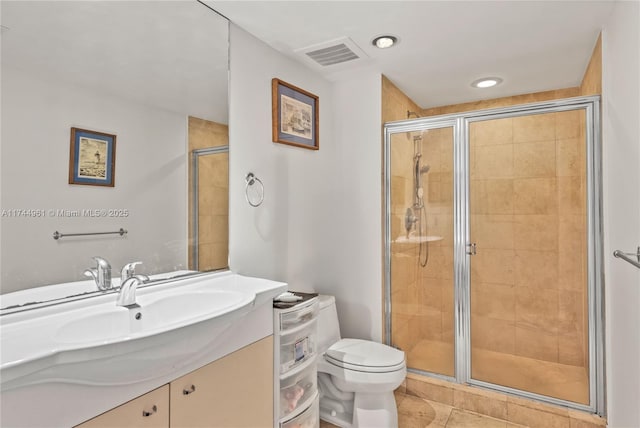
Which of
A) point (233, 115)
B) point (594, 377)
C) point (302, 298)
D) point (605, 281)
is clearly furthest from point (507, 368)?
point (233, 115)

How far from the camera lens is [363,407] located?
7.04 ft

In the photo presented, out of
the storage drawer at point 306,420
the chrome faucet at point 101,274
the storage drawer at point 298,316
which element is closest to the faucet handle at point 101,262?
the chrome faucet at point 101,274

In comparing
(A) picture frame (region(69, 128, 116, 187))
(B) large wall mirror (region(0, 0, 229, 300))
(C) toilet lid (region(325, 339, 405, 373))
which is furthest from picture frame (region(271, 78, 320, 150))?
(C) toilet lid (region(325, 339, 405, 373))

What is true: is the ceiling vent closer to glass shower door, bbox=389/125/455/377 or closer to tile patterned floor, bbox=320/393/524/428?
glass shower door, bbox=389/125/455/377

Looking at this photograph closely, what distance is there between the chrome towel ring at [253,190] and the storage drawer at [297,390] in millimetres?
984

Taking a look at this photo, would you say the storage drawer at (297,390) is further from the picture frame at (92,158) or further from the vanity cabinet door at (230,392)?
the picture frame at (92,158)

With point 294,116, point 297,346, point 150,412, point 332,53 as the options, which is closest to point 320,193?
point 294,116

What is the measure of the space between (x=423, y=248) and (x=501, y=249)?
52 cm

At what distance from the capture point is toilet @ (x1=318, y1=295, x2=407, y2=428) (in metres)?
2.09

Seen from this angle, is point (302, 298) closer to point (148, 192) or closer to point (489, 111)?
point (148, 192)

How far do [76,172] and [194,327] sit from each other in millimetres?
778

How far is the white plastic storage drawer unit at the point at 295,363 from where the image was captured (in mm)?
1769

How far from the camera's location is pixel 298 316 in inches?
74.7

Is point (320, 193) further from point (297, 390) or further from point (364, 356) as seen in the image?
point (297, 390)
